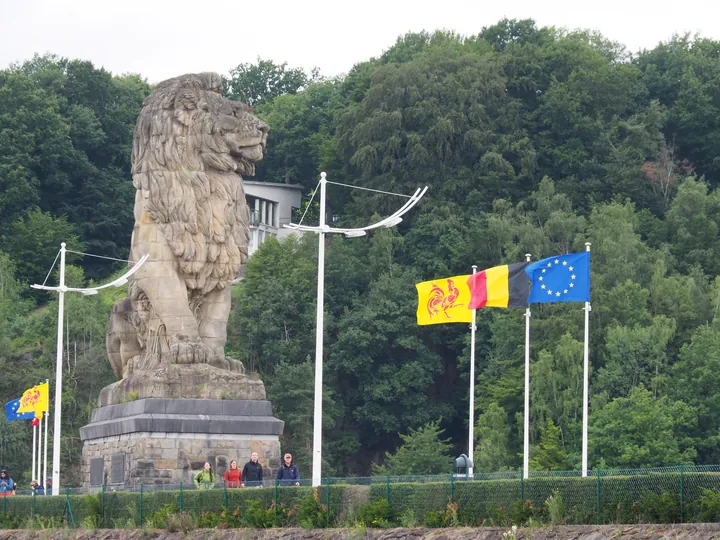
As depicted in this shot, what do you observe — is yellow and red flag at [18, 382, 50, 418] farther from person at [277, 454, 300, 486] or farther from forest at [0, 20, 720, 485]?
person at [277, 454, 300, 486]

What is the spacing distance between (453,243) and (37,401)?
28125 millimetres

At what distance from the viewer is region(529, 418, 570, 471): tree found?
63250mm

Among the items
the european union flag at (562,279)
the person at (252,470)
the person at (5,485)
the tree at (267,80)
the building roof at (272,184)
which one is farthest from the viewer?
the tree at (267,80)

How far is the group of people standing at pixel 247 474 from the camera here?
121 feet

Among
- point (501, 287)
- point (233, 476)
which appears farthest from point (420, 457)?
point (233, 476)

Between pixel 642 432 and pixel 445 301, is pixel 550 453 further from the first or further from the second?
pixel 445 301

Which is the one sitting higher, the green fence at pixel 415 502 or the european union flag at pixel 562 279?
the european union flag at pixel 562 279

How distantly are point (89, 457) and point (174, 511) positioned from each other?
7024 millimetres

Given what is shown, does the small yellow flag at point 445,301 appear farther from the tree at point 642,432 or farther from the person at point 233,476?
the tree at point 642,432

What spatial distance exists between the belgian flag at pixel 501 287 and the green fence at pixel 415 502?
20.6ft

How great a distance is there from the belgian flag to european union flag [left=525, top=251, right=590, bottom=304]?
88 cm

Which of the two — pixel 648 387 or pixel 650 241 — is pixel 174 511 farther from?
pixel 650 241

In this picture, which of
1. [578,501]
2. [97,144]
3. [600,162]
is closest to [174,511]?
[578,501]

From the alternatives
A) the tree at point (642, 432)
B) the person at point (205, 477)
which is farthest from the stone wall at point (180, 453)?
the tree at point (642, 432)
